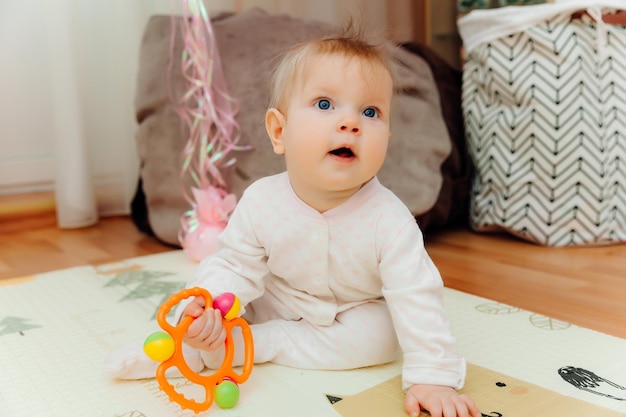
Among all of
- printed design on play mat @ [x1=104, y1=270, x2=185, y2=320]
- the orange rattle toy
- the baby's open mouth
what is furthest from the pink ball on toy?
printed design on play mat @ [x1=104, y1=270, x2=185, y2=320]

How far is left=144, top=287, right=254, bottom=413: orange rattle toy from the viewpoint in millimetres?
719

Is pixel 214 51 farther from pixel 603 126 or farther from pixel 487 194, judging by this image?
pixel 603 126

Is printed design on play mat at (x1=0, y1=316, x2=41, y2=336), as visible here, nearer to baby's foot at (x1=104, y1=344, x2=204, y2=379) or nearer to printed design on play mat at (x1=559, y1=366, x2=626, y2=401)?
baby's foot at (x1=104, y1=344, x2=204, y2=379)

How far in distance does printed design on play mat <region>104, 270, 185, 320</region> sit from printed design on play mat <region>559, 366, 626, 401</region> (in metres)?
0.65

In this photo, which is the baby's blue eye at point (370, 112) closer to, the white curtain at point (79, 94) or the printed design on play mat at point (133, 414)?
the printed design on play mat at point (133, 414)

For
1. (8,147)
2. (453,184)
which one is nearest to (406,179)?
(453,184)

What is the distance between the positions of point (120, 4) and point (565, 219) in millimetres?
1269

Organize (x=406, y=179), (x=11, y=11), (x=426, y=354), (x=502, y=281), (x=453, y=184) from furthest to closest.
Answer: (x=11, y=11) → (x=453, y=184) → (x=406, y=179) → (x=502, y=281) → (x=426, y=354)

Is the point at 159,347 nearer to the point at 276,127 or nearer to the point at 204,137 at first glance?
the point at 276,127

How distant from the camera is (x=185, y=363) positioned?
0.76 metres

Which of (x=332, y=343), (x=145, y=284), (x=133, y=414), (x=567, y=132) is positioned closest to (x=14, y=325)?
(x=145, y=284)

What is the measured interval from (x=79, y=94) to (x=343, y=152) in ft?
3.88

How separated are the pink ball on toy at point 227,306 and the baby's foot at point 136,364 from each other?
105 mm

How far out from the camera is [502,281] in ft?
4.09
